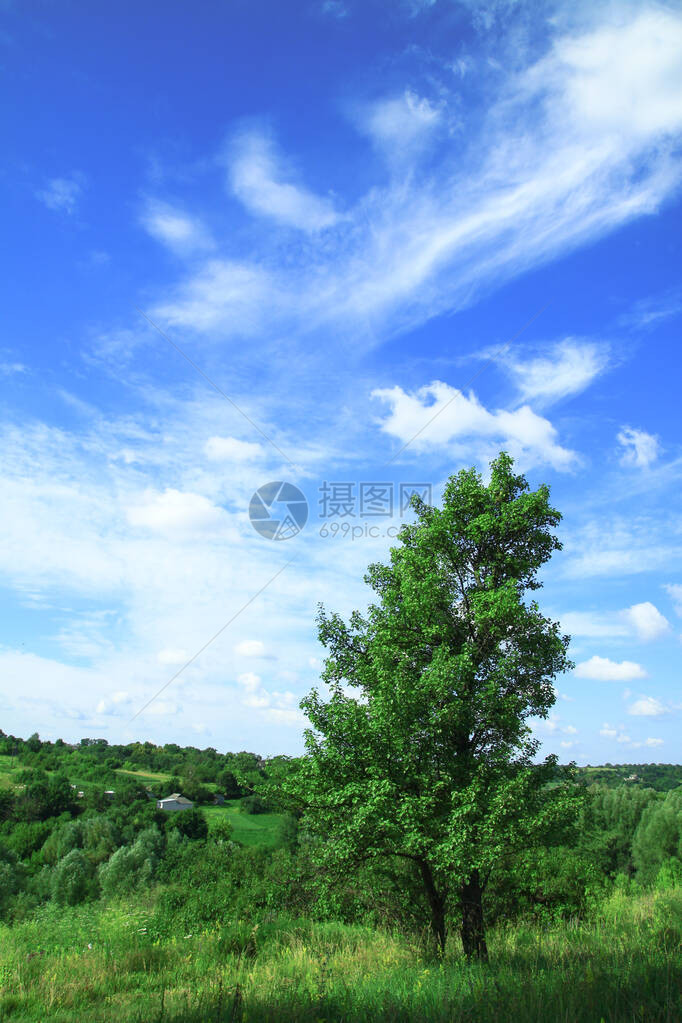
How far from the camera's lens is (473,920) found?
12.7 m

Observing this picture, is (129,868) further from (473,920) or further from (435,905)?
(473,920)

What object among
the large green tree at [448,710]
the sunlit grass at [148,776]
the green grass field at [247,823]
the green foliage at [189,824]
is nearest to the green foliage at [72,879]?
the green foliage at [189,824]

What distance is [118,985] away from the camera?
8.83 m

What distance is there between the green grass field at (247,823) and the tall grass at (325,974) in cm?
8077

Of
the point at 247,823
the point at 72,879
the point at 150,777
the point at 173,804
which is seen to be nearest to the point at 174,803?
the point at 173,804

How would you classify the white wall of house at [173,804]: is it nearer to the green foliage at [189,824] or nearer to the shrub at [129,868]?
the green foliage at [189,824]

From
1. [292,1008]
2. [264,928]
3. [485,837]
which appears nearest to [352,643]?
[485,837]

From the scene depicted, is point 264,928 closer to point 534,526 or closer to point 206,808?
point 534,526

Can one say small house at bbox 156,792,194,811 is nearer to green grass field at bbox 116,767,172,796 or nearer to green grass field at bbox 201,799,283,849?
green grass field at bbox 201,799,283,849

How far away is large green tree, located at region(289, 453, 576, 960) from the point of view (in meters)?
12.1

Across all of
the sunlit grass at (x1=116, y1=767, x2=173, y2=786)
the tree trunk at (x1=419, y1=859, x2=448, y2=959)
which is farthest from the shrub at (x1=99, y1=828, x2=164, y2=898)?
the tree trunk at (x1=419, y1=859, x2=448, y2=959)

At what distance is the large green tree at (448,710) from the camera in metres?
12.1

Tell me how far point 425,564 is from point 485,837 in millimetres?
6086

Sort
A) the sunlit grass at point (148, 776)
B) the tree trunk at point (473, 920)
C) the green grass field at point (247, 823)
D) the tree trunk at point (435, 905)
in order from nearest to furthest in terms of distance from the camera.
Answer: the tree trunk at point (473, 920), the tree trunk at point (435, 905), the green grass field at point (247, 823), the sunlit grass at point (148, 776)
